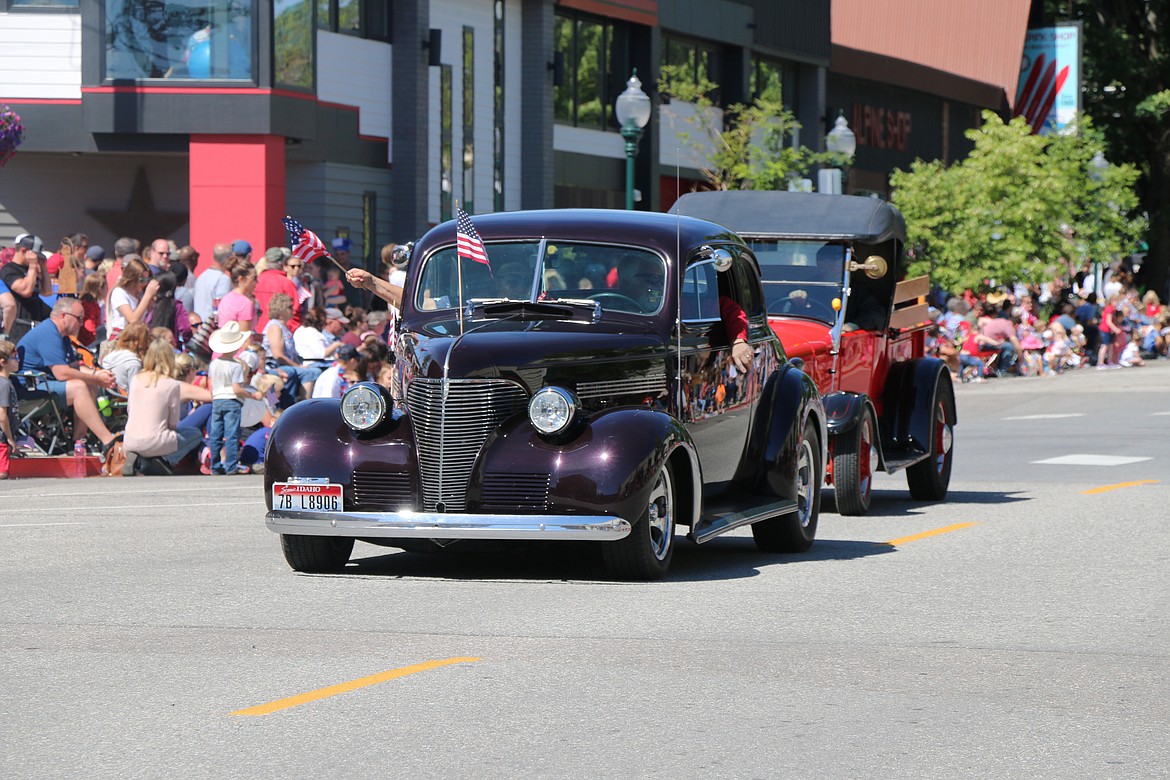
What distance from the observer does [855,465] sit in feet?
49.5

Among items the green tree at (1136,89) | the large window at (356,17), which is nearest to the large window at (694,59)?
the large window at (356,17)

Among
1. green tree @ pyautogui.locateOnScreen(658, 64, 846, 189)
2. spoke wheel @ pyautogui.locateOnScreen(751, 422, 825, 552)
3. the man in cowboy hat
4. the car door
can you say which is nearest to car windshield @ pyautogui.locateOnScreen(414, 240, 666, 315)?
the car door

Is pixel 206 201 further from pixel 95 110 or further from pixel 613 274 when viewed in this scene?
pixel 613 274

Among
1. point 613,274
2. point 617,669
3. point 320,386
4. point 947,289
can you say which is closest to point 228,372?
point 320,386

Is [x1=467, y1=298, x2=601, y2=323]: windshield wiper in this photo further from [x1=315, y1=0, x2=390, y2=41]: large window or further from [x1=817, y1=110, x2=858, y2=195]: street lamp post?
[x1=817, y1=110, x2=858, y2=195]: street lamp post

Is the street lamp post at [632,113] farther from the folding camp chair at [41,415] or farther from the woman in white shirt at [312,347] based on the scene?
the folding camp chair at [41,415]

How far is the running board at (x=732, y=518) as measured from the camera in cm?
1121

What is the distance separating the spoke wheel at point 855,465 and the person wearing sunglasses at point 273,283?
27.3 ft

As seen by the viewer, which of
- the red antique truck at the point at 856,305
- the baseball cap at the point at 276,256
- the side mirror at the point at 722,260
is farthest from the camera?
the baseball cap at the point at 276,256

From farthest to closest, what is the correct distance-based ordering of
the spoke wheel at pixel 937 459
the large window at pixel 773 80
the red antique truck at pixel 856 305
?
1. the large window at pixel 773 80
2. the spoke wheel at pixel 937 459
3. the red antique truck at pixel 856 305

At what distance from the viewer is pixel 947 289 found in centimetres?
4278

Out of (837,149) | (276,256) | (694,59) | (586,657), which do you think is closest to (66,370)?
(276,256)

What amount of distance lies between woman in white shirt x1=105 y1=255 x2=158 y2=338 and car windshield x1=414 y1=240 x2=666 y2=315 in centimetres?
929

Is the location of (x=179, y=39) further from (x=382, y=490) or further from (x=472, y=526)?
(x=472, y=526)
